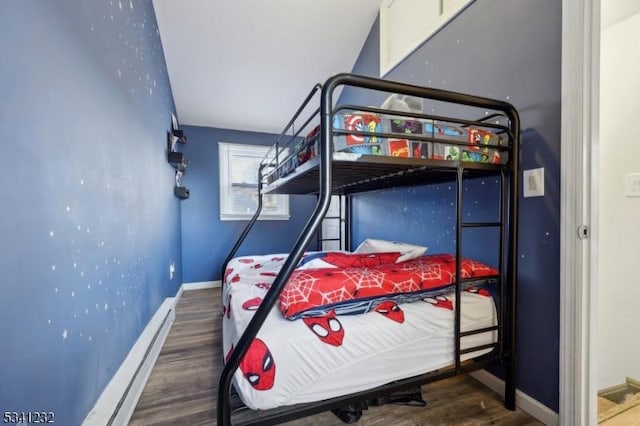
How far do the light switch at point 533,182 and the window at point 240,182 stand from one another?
10.4 ft

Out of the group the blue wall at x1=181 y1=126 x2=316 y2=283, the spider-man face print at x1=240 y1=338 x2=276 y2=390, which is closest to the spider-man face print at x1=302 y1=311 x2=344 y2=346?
the spider-man face print at x1=240 y1=338 x2=276 y2=390

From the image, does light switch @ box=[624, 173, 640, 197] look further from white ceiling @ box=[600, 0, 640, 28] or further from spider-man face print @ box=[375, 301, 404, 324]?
spider-man face print @ box=[375, 301, 404, 324]

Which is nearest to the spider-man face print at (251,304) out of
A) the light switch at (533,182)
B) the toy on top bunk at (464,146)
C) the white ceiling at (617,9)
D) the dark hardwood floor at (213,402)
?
the dark hardwood floor at (213,402)

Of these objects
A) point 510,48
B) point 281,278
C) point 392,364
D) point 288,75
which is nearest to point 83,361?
point 281,278

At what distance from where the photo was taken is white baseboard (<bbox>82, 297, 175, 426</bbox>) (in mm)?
1050

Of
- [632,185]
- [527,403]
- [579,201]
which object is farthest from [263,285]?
[632,185]

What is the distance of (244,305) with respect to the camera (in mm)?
1291

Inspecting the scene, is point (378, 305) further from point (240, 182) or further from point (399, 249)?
point (240, 182)

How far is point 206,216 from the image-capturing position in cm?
371

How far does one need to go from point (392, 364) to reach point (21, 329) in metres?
1.21

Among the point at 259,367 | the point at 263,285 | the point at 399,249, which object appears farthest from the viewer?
the point at 399,249

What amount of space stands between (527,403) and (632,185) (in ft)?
4.28

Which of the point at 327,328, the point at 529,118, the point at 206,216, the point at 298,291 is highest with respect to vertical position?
the point at 529,118

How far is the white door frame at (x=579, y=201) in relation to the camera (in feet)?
3.53
